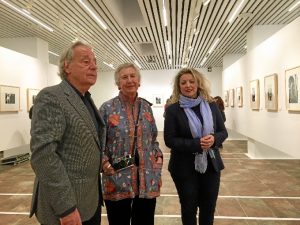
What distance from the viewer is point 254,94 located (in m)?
8.37

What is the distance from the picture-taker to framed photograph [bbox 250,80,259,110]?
26.3 feet

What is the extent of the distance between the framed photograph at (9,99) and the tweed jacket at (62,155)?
281 inches

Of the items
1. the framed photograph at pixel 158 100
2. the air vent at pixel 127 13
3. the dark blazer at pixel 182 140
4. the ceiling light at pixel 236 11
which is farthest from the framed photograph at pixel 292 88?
the framed photograph at pixel 158 100

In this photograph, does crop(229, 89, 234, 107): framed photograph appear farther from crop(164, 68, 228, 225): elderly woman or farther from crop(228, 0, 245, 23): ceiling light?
crop(164, 68, 228, 225): elderly woman

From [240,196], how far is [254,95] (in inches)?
152

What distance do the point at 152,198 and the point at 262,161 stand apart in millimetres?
7091

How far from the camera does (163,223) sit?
410 centimetres

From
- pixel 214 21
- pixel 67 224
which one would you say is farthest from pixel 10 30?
pixel 67 224

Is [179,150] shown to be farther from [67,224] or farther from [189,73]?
[67,224]

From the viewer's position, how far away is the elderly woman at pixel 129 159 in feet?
7.60

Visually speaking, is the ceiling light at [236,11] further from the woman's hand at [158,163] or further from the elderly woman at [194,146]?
the woman's hand at [158,163]

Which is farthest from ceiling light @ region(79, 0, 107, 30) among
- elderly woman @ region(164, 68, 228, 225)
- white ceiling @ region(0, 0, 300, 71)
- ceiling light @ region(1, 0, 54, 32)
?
elderly woman @ region(164, 68, 228, 225)

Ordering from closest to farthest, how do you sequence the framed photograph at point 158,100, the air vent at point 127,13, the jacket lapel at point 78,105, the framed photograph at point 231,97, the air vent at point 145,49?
the jacket lapel at point 78,105 → the air vent at point 127,13 → the framed photograph at point 231,97 → the air vent at point 145,49 → the framed photograph at point 158,100

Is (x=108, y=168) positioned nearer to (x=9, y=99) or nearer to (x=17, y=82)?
(x=9, y=99)
